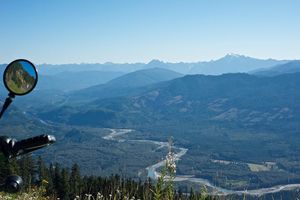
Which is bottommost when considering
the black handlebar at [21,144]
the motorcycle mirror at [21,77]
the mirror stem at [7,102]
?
the black handlebar at [21,144]

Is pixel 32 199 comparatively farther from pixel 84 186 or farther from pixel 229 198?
pixel 84 186

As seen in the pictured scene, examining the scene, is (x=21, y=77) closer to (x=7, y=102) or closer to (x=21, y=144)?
(x=7, y=102)

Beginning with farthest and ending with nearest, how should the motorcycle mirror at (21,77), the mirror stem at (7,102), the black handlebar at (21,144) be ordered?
the motorcycle mirror at (21,77) < the mirror stem at (7,102) < the black handlebar at (21,144)

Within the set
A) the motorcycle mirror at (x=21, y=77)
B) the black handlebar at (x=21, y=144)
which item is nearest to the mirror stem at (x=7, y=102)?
the motorcycle mirror at (x=21, y=77)

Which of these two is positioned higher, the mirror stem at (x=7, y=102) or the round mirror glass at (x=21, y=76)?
the round mirror glass at (x=21, y=76)

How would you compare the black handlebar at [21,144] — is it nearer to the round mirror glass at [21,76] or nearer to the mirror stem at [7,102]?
the mirror stem at [7,102]

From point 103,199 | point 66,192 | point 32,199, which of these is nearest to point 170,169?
point 103,199

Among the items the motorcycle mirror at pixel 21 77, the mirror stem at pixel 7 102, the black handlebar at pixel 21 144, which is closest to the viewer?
the black handlebar at pixel 21 144

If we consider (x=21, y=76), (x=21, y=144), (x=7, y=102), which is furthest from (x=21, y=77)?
(x=21, y=144)
